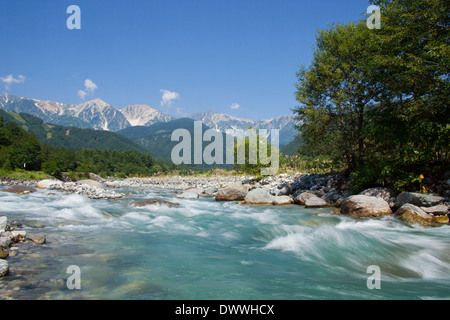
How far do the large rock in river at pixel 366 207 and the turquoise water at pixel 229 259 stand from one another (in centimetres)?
76


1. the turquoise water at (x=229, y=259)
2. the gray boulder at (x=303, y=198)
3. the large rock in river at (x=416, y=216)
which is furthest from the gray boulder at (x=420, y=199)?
the gray boulder at (x=303, y=198)

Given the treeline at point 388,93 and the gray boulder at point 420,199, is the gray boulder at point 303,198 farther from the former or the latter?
the gray boulder at point 420,199

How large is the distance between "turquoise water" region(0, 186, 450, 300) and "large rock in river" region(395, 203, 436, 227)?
1.67ft

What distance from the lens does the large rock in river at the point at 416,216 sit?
10.2m

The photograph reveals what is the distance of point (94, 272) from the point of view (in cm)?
560

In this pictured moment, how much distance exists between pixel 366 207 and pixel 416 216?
6.57ft

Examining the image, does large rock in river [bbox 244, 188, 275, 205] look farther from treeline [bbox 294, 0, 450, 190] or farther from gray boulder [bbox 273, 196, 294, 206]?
treeline [bbox 294, 0, 450, 190]

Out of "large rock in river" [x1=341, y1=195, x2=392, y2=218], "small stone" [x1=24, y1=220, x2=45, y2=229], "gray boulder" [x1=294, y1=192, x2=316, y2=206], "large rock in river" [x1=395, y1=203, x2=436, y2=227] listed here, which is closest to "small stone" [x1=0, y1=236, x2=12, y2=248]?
"small stone" [x1=24, y1=220, x2=45, y2=229]

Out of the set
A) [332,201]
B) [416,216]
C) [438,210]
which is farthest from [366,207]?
[332,201]

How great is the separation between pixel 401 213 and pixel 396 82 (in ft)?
22.3

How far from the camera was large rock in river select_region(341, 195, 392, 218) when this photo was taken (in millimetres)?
11938

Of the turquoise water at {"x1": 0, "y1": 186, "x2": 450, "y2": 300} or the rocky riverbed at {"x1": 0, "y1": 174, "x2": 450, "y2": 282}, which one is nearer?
the turquoise water at {"x1": 0, "y1": 186, "x2": 450, "y2": 300}
